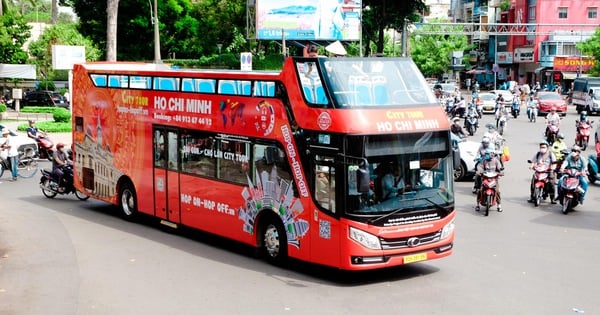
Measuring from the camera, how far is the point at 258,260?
13164 millimetres

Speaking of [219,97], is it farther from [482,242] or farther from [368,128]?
[482,242]

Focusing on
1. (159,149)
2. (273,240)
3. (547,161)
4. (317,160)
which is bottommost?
(273,240)

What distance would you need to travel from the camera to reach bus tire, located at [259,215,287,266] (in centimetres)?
1245

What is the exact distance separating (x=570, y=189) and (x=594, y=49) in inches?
2071

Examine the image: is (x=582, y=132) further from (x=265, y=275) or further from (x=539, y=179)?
(x=265, y=275)

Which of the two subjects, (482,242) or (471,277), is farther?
(482,242)

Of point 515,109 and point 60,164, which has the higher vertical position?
point 515,109

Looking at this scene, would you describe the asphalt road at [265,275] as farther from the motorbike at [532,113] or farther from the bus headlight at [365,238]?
the motorbike at [532,113]

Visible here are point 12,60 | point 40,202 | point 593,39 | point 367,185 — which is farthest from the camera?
point 593,39

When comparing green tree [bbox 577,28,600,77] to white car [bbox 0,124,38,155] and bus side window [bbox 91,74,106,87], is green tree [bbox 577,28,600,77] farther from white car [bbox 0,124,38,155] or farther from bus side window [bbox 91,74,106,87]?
bus side window [bbox 91,74,106,87]

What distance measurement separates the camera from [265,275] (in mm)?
12047

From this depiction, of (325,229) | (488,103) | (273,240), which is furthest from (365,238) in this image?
(488,103)

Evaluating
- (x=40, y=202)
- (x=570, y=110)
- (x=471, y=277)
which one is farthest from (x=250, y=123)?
(x=570, y=110)

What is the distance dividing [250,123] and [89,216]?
6.66m
